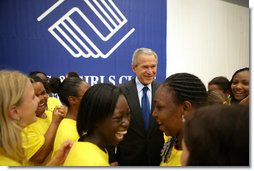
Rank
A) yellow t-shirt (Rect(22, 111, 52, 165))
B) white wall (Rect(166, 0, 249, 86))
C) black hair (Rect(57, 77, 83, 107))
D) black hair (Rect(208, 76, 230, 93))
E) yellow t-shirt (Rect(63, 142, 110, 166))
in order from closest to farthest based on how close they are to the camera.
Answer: yellow t-shirt (Rect(63, 142, 110, 166)) → yellow t-shirt (Rect(22, 111, 52, 165)) → black hair (Rect(57, 77, 83, 107)) → black hair (Rect(208, 76, 230, 93)) → white wall (Rect(166, 0, 249, 86))

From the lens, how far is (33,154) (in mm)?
1289

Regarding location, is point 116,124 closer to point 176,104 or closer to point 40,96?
point 176,104

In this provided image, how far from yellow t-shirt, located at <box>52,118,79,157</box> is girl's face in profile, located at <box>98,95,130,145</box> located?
9.1 inches

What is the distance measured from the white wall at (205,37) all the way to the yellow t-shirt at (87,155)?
3.58 ft

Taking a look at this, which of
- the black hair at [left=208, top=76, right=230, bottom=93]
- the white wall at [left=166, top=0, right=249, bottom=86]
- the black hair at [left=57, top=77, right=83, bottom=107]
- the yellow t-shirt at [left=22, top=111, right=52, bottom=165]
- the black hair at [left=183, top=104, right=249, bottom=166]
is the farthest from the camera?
the white wall at [left=166, top=0, right=249, bottom=86]

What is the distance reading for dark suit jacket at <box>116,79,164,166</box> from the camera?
1620 mm

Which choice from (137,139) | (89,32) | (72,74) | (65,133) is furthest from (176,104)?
(89,32)

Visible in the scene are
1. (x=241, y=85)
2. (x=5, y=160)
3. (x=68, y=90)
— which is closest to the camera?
(x=5, y=160)

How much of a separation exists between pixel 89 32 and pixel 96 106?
180 centimetres

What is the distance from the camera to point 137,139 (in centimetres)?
175

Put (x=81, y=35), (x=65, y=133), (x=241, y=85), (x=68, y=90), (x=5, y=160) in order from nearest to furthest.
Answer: (x=5, y=160)
(x=65, y=133)
(x=68, y=90)
(x=241, y=85)
(x=81, y=35)

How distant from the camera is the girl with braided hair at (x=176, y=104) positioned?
3.51 ft

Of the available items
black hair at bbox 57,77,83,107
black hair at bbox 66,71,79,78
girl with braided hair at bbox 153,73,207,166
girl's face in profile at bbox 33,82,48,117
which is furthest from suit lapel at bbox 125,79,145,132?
black hair at bbox 66,71,79,78

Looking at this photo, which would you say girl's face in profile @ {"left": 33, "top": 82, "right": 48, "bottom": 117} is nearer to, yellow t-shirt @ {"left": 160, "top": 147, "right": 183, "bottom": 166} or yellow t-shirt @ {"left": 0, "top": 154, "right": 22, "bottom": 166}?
yellow t-shirt @ {"left": 0, "top": 154, "right": 22, "bottom": 166}
